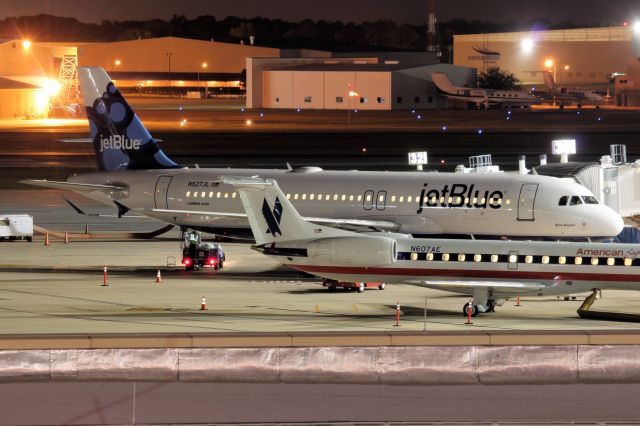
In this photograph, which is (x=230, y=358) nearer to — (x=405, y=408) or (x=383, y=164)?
(x=405, y=408)

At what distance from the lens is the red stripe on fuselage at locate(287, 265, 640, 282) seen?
36.2 m

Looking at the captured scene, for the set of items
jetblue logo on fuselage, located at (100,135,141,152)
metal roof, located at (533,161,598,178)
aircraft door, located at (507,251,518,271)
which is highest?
jetblue logo on fuselage, located at (100,135,141,152)

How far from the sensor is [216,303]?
128 feet

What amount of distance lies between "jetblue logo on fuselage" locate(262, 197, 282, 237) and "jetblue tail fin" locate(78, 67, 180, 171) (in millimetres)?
15813

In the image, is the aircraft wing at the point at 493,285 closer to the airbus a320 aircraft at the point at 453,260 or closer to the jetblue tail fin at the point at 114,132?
the airbus a320 aircraft at the point at 453,260

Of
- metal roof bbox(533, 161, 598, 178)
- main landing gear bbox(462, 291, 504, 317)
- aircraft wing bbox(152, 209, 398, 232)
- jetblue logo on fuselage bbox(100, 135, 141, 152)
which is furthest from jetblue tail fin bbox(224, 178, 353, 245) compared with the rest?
metal roof bbox(533, 161, 598, 178)

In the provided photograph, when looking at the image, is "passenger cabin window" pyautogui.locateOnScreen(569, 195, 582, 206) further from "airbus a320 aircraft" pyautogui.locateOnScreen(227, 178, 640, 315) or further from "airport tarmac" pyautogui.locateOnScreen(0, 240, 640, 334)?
"airbus a320 aircraft" pyautogui.locateOnScreen(227, 178, 640, 315)

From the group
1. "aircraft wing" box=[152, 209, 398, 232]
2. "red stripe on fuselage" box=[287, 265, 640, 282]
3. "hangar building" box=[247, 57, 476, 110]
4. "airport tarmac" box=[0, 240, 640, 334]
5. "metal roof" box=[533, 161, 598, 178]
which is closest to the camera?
"airport tarmac" box=[0, 240, 640, 334]

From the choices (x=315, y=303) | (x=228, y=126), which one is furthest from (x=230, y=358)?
(x=228, y=126)

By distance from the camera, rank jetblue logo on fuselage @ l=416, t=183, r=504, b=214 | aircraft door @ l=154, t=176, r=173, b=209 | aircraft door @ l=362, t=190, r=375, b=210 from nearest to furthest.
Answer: jetblue logo on fuselage @ l=416, t=183, r=504, b=214, aircraft door @ l=362, t=190, r=375, b=210, aircraft door @ l=154, t=176, r=173, b=209

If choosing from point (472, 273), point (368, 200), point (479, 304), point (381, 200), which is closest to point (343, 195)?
point (368, 200)

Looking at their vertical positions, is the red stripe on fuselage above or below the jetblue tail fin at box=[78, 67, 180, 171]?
below

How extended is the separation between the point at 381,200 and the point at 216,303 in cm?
1169

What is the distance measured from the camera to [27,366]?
23828mm
